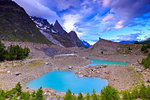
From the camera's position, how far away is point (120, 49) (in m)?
47.4

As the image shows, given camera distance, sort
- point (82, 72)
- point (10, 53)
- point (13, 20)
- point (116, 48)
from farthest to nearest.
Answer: point (13, 20), point (116, 48), point (10, 53), point (82, 72)

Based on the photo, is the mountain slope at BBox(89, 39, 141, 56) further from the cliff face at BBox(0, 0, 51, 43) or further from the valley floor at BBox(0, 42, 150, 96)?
the cliff face at BBox(0, 0, 51, 43)

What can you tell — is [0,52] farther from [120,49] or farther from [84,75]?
[120,49]

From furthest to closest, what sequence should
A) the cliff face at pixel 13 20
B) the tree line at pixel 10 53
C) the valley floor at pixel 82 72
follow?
the cliff face at pixel 13 20 < the tree line at pixel 10 53 < the valley floor at pixel 82 72

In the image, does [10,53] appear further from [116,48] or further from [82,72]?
[116,48]

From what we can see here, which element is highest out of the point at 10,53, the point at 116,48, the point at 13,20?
the point at 13,20

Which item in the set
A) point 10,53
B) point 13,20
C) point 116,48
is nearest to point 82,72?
point 10,53

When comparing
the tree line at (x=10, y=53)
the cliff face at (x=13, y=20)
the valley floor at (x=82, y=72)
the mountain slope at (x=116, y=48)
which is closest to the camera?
the valley floor at (x=82, y=72)

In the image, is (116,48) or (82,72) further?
(116,48)

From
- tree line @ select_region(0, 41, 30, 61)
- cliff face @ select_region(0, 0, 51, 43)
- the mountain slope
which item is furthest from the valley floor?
cliff face @ select_region(0, 0, 51, 43)

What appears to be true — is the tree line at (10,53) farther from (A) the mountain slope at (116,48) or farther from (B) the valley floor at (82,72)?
(A) the mountain slope at (116,48)

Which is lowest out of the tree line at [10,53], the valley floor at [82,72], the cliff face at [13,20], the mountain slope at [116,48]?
the valley floor at [82,72]

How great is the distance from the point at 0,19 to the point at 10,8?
1493 centimetres

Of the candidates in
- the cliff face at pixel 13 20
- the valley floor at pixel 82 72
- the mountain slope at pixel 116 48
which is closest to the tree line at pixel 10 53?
the valley floor at pixel 82 72
